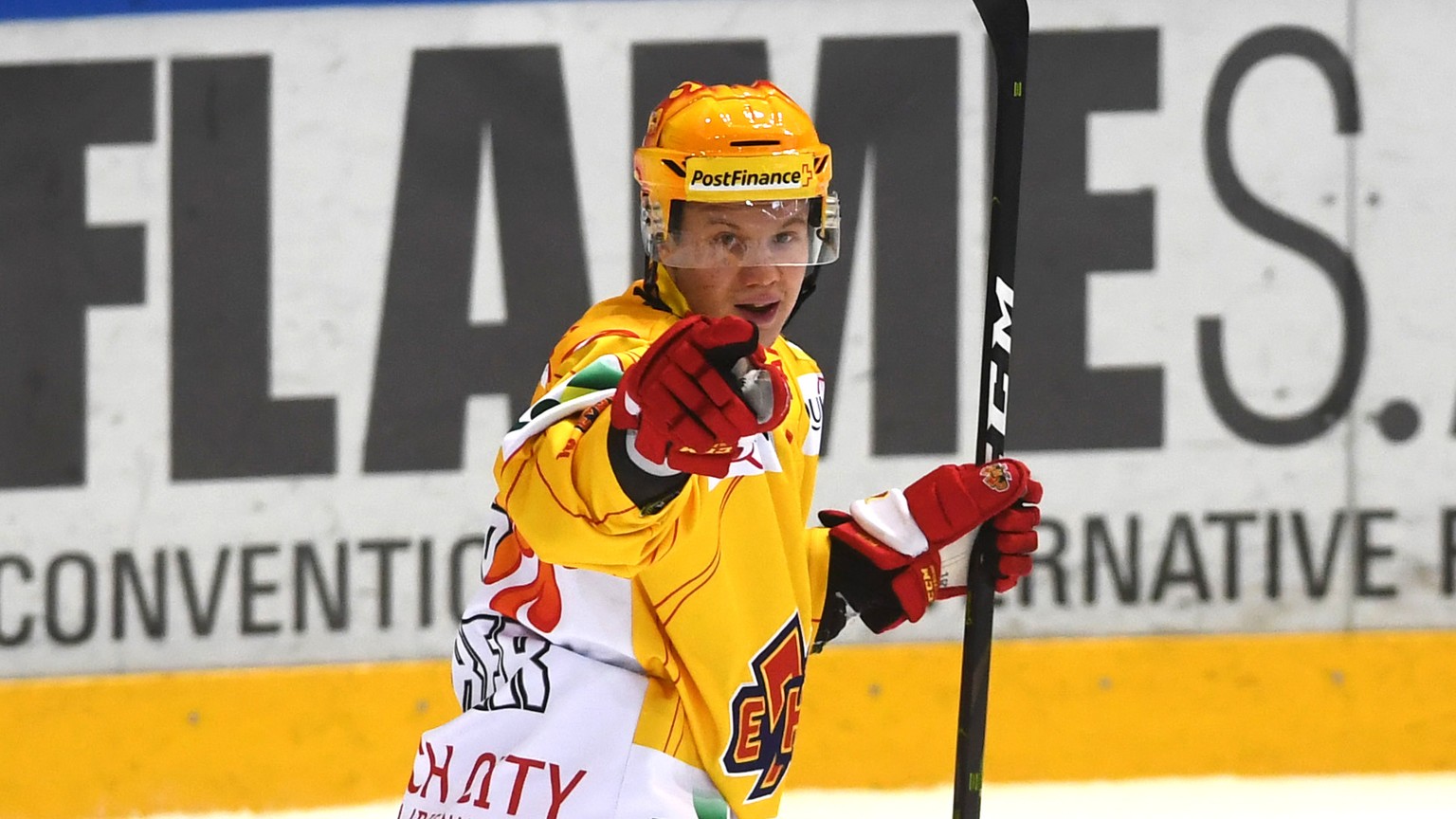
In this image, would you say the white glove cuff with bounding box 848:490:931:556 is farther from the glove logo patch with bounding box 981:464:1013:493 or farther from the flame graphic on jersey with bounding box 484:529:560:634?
the flame graphic on jersey with bounding box 484:529:560:634

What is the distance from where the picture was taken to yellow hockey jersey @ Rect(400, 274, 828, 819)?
1.85 metres

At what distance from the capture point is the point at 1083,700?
12.4 ft

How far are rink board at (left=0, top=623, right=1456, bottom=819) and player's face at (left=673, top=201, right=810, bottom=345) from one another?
1865 millimetres

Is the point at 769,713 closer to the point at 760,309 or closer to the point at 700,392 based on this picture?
the point at 760,309

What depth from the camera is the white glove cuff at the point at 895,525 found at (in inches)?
89.0

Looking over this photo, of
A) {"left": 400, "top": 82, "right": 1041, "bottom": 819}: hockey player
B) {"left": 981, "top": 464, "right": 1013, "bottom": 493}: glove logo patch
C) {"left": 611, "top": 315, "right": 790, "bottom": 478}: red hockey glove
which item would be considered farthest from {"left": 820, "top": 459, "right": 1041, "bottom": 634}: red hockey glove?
{"left": 611, "top": 315, "right": 790, "bottom": 478}: red hockey glove

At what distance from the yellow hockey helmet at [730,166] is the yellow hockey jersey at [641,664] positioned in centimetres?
8

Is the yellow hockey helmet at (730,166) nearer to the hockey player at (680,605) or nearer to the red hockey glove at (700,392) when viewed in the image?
the hockey player at (680,605)

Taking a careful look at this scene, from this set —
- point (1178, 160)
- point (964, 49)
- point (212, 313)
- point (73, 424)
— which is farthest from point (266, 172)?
point (1178, 160)

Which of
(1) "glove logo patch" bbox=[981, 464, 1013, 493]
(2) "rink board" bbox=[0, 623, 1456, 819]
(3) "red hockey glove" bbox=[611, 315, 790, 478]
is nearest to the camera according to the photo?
(3) "red hockey glove" bbox=[611, 315, 790, 478]

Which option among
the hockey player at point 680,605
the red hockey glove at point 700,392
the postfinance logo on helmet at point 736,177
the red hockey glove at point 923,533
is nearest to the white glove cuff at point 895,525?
the red hockey glove at point 923,533

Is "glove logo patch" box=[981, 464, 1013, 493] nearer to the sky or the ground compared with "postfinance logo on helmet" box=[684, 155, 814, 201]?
nearer to the ground

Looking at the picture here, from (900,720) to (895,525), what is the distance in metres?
1.56

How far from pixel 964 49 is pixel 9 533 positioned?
1.94 metres
